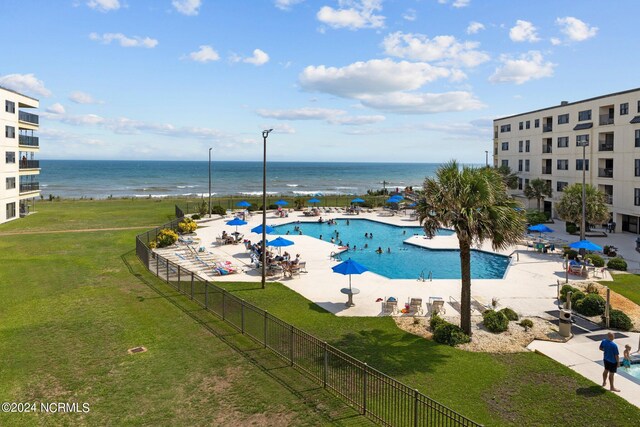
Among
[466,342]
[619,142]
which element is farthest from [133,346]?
[619,142]

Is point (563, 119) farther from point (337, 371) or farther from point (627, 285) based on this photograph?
point (337, 371)

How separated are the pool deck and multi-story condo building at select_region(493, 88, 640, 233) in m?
6.09

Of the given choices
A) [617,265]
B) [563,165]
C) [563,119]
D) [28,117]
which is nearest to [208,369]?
[617,265]

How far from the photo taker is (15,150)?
160ft

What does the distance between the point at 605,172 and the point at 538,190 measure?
361 inches

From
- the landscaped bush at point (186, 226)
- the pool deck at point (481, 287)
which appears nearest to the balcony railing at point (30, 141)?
the landscaped bush at point (186, 226)

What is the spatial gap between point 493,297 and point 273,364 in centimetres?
1304

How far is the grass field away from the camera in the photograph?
11023mm

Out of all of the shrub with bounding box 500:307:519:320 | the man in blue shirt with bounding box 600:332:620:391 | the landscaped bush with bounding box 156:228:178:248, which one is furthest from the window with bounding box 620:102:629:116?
the landscaped bush with bounding box 156:228:178:248

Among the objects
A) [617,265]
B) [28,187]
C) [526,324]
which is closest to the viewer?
[526,324]

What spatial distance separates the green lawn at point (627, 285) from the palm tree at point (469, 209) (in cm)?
1020

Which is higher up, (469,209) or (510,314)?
(469,209)

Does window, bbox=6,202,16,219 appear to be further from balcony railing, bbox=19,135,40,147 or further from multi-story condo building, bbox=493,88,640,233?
multi-story condo building, bbox=493,88,640,233

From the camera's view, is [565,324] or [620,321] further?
[620,321]
